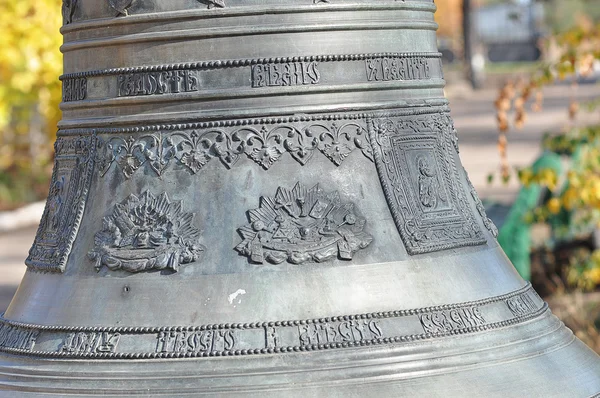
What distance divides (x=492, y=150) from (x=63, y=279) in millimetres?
13650

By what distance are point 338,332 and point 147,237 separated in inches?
23.4

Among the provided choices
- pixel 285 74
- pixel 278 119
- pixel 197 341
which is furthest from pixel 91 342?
pixel 285 74

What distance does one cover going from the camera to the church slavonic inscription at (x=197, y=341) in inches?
112

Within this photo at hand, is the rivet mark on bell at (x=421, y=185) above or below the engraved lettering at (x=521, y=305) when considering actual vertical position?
above

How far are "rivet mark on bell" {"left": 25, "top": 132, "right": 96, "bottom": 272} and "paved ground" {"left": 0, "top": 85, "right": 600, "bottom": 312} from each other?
508cm

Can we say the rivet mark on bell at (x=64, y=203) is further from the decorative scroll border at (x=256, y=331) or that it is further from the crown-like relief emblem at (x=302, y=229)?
the crown-like relief emblem at (x=302, y=229)

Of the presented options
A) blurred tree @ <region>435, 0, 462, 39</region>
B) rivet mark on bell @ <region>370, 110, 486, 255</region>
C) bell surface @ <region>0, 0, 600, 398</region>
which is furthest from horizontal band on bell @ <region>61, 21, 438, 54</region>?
blurred tree @ <region>435, 0, 462, 39</region>

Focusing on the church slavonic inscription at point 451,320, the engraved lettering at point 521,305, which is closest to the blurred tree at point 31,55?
the engraved lettering at point 521,305

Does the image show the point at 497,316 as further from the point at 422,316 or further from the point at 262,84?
the point at 262,84

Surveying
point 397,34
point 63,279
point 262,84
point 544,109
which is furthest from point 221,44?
point 544,109

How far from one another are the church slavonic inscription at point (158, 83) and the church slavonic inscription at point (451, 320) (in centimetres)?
90

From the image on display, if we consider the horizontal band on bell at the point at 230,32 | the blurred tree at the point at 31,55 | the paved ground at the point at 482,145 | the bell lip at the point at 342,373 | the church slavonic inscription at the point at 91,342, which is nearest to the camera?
the bell lip at the point at 342,373

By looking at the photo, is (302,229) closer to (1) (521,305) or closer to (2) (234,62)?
(2) (234,62)

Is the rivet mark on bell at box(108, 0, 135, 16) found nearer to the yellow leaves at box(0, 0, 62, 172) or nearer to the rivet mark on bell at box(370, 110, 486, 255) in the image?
the rivet mark on bell at box(370, 110, 486, 255)
